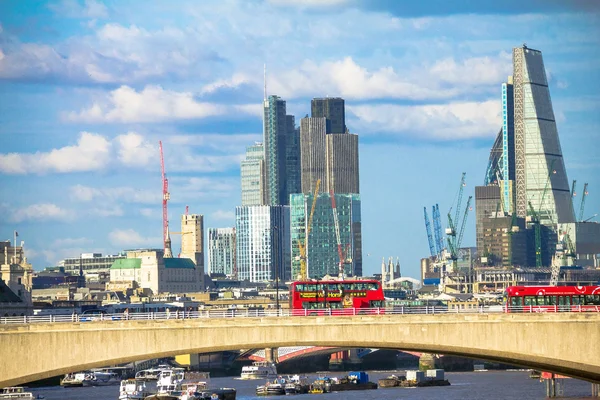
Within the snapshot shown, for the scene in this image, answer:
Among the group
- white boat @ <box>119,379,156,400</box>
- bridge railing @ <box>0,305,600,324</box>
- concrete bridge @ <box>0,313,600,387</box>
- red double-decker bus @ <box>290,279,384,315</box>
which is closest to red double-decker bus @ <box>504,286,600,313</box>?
bridge railing @ <box>0,305,600,324</box>

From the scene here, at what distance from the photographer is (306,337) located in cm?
11506

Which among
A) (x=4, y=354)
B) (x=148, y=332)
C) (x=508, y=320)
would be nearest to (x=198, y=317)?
(x=148, y=332)

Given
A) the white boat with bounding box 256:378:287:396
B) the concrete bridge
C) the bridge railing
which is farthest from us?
the white boat with bounding box 256:378:287:396

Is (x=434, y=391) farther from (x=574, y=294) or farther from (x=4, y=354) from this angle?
(x=4, y=354)

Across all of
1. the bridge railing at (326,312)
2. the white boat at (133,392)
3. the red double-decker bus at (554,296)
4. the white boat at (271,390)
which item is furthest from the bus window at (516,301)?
the white boat at (271,390)

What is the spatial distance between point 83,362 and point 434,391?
85593 mm

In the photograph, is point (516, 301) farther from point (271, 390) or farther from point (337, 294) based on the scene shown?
point (271, 390)

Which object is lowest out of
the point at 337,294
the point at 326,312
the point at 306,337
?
the point at 306,337

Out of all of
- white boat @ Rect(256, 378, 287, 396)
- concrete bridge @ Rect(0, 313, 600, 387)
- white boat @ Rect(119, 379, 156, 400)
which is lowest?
white boat @ Rect(256, 378, 287, 396)

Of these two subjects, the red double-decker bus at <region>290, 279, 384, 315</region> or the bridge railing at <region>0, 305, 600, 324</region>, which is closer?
the bridge railing at <region>0, 305, 600, 324</region>

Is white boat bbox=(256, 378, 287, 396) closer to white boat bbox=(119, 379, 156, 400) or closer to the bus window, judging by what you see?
white boat bbox=(119, 379, 156, 400)

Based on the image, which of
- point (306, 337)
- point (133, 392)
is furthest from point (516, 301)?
point (133, 392)

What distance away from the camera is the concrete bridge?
11281 cm

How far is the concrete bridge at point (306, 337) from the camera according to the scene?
113 m
